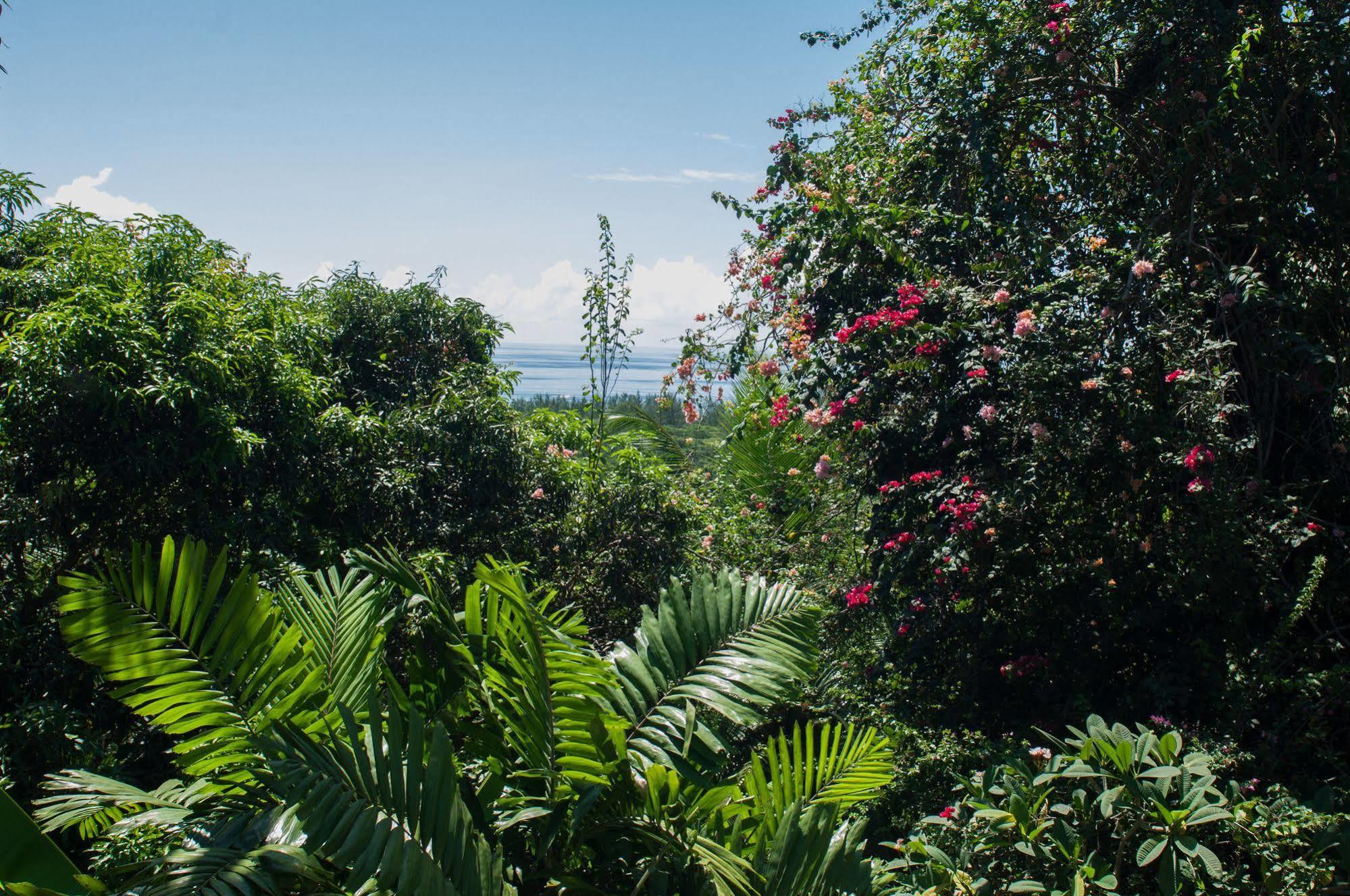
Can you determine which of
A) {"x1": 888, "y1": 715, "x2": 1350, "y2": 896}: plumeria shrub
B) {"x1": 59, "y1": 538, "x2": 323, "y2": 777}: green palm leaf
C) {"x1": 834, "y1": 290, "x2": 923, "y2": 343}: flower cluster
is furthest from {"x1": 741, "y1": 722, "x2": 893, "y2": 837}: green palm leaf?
{"x1": 834, "y1": 290, "x2": 923, "y2": 343}: flower cluster

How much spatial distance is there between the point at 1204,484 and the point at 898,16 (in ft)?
13.6

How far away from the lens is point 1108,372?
4320mm

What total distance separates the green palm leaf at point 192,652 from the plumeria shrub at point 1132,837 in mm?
2094

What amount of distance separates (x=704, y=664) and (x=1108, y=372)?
114 inches

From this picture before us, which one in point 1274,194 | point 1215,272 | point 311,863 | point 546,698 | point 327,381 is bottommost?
point 311,863

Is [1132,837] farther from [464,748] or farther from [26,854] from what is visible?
[26,854]

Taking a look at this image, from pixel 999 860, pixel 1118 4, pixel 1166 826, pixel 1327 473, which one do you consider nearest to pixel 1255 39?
pixel 1118 4

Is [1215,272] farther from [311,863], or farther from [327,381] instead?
[327,381]

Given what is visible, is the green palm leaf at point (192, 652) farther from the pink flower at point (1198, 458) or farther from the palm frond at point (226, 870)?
the pink flower at point (1198, 458)

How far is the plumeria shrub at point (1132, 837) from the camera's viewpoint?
2.58m

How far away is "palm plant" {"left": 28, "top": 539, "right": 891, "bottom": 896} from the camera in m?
1.81

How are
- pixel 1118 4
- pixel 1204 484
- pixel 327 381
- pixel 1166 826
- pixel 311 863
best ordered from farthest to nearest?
pixel 327 381, pixel 1118 4, pixel 1204 484, pixel 1166 826, pixel 311 863

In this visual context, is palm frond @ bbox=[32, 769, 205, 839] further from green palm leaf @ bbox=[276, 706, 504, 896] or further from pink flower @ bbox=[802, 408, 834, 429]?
pink flower @ bbox=[802, 408, 834, 429]

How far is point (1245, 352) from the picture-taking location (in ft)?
14.7
